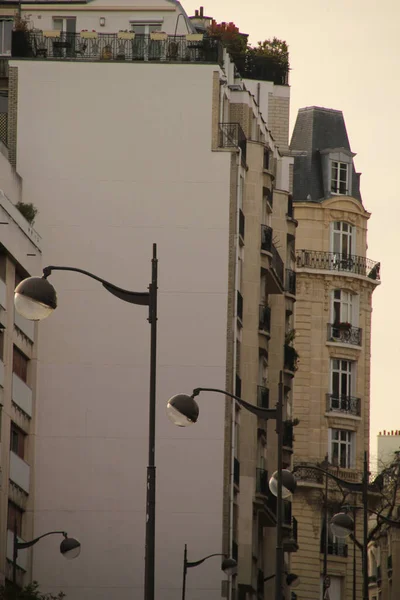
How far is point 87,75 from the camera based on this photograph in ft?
200

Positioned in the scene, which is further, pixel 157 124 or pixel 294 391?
pixel 294 391

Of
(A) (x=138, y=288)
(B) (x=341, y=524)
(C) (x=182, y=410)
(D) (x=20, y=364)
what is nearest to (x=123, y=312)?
(A) (x=138, y=288)

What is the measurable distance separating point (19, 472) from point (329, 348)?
111 ft

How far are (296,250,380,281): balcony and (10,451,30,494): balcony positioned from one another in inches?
1288

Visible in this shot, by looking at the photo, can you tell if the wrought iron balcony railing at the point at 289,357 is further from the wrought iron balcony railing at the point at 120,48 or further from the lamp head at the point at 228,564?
the lamp head at the point at 228,564

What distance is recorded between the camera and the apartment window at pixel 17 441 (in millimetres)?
56688

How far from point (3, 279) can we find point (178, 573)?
36.9 ft

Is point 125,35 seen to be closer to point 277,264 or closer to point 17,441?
point 277,264

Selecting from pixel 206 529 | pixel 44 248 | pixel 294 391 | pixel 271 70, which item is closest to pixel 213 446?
pixel 206 529

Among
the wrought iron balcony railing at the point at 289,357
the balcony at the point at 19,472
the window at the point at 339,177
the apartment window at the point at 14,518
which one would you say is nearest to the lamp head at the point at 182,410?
the apartment window at the point at 14,518

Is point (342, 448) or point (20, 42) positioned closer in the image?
point (20, 42)

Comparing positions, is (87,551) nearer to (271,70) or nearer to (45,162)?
(45,162)

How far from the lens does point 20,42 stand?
61.9 m

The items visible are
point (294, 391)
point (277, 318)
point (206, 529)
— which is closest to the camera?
point (206, 529)
